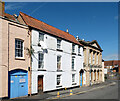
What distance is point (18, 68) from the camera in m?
14.7

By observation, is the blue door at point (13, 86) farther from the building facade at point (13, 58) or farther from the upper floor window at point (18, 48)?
the upper floor window at point (18, 48)

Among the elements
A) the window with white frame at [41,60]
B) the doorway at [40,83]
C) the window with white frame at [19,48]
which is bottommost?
the doorway at [40,83]

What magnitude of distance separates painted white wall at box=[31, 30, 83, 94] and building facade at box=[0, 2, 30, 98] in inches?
45.0

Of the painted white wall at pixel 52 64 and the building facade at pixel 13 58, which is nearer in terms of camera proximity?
the building facade at pixel 13 58

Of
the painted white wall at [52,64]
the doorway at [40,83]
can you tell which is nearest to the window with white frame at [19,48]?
the painted white wall at [52,64]

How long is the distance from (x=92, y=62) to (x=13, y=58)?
2129 cm

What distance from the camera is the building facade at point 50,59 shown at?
1689 centimetres

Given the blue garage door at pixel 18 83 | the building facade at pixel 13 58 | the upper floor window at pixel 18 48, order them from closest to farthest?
1. the building facade at pixel 13 58
2. the blue garage door at pixel 18 83
3. the upper floor window at pixel 18 48

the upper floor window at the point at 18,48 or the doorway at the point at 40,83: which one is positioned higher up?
the upper floor window at the point at 18,48

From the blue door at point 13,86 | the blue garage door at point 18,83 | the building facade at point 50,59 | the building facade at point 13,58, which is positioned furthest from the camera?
the building facade at point 50,59

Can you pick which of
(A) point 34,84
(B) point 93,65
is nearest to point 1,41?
(A) point 34,84

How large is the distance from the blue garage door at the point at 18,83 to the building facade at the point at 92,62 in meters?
14.9

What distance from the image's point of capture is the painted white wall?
55.1 ft

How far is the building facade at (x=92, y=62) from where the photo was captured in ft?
94.2
